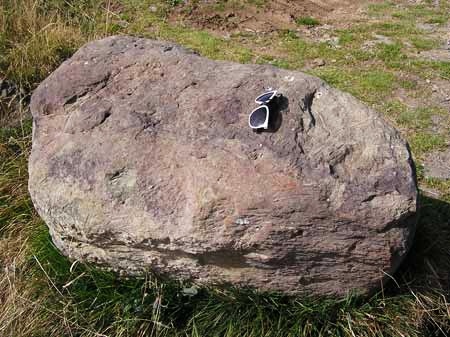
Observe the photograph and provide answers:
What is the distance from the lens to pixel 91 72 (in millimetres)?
3500

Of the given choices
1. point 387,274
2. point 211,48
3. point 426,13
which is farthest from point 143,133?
point 426,13

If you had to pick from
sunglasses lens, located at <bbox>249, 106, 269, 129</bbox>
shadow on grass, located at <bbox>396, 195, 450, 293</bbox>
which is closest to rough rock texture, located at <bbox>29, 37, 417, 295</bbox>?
sunglasses lens, located at <bbox>249, 106, 269, 129</bbox>

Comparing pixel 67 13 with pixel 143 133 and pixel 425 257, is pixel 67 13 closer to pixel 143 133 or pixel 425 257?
pixel 143 133

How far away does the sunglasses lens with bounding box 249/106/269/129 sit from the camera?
9.53ft

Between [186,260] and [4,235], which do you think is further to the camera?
[4,235]

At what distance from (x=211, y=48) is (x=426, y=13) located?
318cm

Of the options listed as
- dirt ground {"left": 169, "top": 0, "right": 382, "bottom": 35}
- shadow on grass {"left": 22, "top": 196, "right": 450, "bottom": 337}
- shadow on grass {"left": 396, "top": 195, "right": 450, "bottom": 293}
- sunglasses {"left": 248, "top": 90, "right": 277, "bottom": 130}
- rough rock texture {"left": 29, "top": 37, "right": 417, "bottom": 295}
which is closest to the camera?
rough rock texture {"left": 29, "top": 37, "right": 417, "bottom": 295}

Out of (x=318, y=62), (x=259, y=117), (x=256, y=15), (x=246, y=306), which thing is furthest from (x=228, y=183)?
(x=256, y=15)

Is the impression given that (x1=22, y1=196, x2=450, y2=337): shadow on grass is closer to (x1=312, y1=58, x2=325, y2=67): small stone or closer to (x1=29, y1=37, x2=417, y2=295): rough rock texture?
(x1=29, y1=37, x2=417, y2=295): rough rock texture

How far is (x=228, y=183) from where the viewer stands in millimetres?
2775

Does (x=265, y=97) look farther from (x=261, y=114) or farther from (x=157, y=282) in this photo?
(x=157, y=282)

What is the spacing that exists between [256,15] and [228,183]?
499 centimetres

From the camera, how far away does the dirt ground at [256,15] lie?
23.2 feet

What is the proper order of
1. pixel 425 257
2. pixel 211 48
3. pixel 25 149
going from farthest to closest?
pixel 211 48 → pixel 25 149 → pixel 425 257
